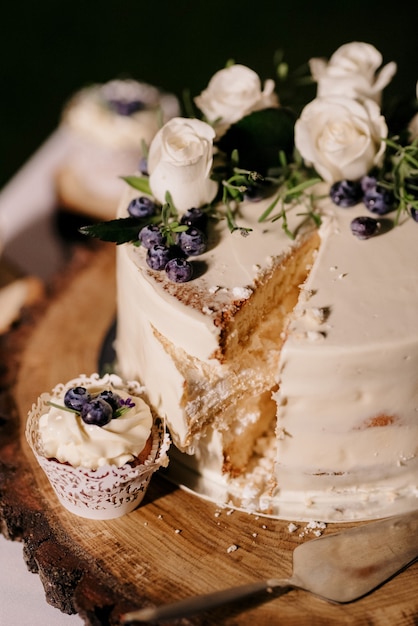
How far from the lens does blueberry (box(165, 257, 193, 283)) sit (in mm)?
2592

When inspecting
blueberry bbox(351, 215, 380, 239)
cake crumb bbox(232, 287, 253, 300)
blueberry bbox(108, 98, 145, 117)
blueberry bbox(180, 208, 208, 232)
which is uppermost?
blueberry bbox(180, 208, 208, 232)

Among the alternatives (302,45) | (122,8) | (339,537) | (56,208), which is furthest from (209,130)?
(122,8)

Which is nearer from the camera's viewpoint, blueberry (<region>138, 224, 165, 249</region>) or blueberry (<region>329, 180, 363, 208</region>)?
blueberry (<region>138, 224, 165, 249</region>)

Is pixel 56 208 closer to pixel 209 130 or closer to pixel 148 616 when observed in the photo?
pixel 209 130

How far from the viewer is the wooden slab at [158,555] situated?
2.39 metres

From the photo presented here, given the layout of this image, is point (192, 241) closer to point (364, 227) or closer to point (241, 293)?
point (241, 293)

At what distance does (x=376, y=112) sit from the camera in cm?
288

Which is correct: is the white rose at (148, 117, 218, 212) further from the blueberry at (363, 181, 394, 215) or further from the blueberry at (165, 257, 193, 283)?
the blueberry at (363, 181, 394, 215)

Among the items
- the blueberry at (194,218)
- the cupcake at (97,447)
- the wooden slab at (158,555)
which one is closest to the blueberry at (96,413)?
the cupcake at (97,447)

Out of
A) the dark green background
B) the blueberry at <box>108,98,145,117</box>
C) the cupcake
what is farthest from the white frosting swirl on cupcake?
the dark green background

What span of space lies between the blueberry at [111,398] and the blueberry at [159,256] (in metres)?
0.44

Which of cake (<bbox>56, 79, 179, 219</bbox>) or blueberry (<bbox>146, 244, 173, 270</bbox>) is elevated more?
blueberry (<bbox>146, 244, 173, 270</bbox>)

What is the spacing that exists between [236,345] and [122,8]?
21.3 feet

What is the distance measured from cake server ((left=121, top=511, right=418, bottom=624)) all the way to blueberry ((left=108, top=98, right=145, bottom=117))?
3018 millimetres
